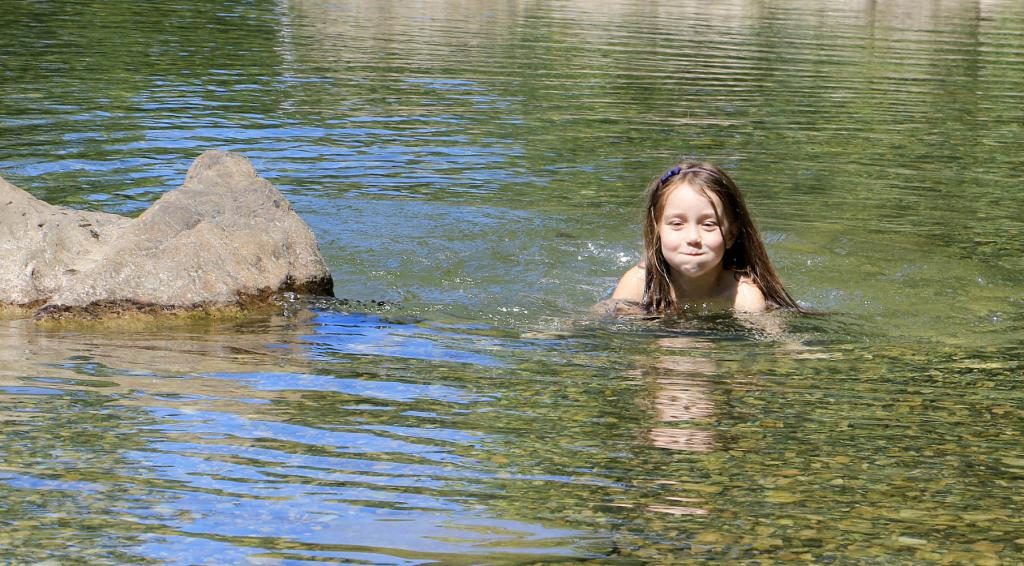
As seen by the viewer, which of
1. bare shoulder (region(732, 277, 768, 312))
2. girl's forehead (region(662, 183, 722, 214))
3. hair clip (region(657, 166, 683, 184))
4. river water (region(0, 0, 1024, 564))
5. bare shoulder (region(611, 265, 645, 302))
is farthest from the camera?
bare shoulder (region(611, 265, 645, 302))

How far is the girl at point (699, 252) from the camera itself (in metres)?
7.23

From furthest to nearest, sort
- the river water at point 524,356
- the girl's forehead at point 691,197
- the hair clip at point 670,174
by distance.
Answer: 1. the hair clip at point 670,174
2. the girl's forehead at point 691,197
3. the river water at point 524,356

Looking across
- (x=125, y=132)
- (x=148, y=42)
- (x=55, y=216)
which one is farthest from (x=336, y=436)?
(x=148, y=42)

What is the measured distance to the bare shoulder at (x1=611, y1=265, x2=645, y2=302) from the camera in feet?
25.8

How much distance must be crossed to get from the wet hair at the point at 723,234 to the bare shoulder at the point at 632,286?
0.07 m

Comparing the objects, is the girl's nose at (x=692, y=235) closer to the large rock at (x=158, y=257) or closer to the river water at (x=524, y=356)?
the river water at (x=524, y=356)

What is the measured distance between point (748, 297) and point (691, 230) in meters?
0.64

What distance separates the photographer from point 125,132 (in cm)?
1356

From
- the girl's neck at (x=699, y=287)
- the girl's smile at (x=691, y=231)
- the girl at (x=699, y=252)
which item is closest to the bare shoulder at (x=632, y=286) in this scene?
the girl at (x=699, y=252)

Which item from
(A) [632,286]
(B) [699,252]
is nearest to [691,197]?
(B) [699,252]

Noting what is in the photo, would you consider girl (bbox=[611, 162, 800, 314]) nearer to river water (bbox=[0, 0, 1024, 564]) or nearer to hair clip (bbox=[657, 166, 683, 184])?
hair clip (bbox=[657, 166, 683, 184])

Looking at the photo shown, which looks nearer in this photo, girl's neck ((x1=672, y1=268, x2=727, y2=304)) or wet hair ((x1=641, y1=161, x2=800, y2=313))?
wet hair ((x1=641, y1=161, x2=800, y2=313))

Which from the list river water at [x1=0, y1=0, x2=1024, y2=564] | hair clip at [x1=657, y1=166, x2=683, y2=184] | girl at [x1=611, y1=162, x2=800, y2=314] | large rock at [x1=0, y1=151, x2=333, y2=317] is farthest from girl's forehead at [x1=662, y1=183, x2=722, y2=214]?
large rock at [x1=0, y1=151, x2=333, y2=317]

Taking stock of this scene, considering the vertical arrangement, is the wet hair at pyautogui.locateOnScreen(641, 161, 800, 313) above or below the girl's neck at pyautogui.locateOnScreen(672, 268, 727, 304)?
above
